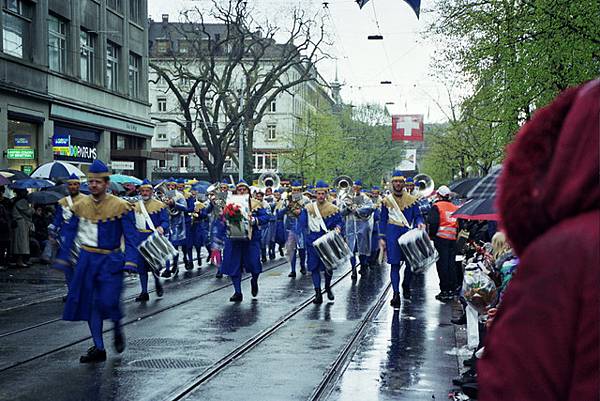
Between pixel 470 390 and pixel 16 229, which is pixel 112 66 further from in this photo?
pixel 470 390

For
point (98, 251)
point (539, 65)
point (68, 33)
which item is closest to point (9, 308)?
point (98, 251)

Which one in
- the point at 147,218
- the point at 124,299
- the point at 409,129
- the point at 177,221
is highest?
the point at 409,129

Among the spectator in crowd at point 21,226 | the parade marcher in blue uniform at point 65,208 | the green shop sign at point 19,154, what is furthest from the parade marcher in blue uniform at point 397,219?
the green shop sign at point 19,154

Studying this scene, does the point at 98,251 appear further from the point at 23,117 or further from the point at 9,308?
the point at 23,117

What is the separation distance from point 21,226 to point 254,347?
41.6 ft

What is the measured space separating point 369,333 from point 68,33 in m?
27.4

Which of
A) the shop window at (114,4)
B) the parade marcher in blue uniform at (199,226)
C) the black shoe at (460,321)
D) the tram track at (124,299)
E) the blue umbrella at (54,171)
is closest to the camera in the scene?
the tram track at (124,299)

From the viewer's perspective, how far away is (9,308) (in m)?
14.3

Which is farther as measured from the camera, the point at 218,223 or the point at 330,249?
the point at 218,223

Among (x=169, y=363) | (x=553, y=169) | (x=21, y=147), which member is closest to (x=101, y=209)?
(x=169, y=363)

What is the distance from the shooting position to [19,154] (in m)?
30.3

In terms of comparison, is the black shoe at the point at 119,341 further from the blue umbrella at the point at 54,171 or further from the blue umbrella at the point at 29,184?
the blue umbrella at the point at 54,171

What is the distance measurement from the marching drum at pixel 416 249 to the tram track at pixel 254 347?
98 cm

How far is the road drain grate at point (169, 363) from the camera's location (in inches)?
367
